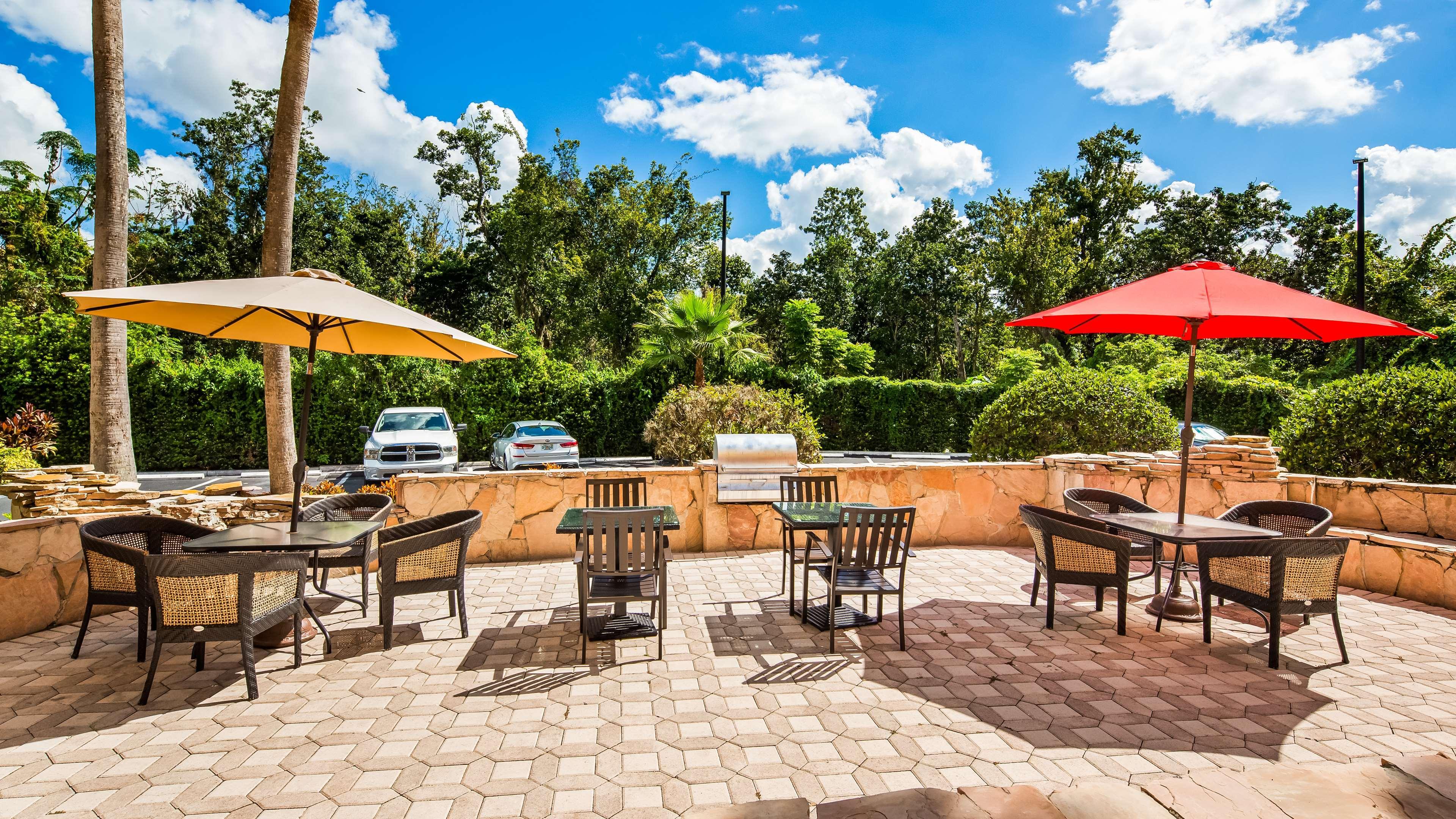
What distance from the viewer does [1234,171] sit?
30.5 metres

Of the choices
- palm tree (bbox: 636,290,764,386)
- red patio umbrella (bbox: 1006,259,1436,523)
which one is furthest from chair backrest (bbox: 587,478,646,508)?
palm tree (bbox: 636,290,764,386)

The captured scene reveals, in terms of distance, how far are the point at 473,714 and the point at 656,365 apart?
15.4 meters

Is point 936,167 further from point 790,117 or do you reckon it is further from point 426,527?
point 426,527

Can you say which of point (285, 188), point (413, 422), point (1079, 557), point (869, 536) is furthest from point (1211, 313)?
point (413, 422)

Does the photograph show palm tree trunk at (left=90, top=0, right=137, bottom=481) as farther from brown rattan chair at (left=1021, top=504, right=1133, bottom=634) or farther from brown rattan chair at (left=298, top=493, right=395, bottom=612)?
brown rattan chair at (left=1021, top=504, right=1133, bottom=634)

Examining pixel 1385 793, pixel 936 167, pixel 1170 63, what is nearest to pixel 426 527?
pixel 1385 793

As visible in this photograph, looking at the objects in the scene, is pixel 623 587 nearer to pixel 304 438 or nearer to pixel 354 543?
pixel 354 543

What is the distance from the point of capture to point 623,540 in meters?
4.07

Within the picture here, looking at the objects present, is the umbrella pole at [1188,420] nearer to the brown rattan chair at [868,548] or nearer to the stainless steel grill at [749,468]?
the brown rattan chair at [868,548]

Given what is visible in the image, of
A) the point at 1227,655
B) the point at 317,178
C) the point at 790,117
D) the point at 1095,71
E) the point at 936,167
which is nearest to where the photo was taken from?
the point at 1227,655

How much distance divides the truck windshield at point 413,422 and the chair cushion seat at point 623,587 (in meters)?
9.41

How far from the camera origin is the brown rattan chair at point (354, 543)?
15.7 ft

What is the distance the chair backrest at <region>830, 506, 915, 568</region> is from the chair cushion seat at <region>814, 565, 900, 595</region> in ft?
0.32

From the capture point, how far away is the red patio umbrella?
163 inches
